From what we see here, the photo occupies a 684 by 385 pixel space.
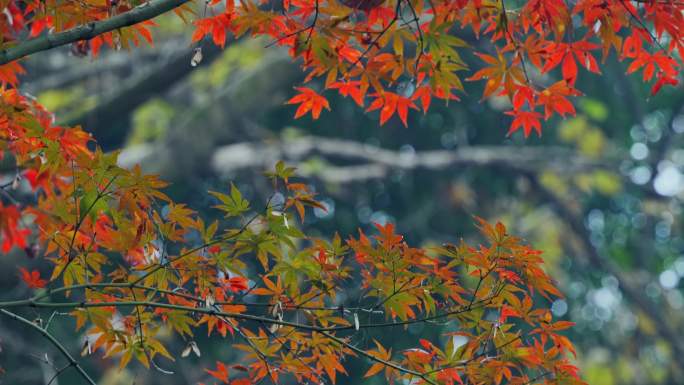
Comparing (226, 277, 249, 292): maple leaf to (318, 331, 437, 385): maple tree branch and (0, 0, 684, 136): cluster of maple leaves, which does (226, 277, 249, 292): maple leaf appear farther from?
(0, 0, 684, 136): cluster of maple leaves

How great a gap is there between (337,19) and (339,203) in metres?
6.38

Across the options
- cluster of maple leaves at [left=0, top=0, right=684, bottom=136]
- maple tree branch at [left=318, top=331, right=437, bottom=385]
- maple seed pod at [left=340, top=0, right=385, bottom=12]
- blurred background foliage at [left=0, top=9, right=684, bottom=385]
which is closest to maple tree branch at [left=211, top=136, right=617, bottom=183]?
blurred background foliage at [left=0, top=9, right=684, bottom=385]

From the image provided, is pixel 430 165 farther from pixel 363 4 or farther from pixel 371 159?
pixel 363 4

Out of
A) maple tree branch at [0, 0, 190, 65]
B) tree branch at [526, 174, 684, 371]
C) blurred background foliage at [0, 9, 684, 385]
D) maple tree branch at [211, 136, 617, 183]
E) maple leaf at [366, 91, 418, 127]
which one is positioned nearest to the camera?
maple tree branch at [0, 0, 190, 65]

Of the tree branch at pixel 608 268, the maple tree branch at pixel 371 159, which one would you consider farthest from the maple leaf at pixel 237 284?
the tree branch at pixel 608 268

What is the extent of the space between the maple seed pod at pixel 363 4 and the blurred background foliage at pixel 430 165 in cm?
365

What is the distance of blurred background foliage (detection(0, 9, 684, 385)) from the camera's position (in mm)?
5766

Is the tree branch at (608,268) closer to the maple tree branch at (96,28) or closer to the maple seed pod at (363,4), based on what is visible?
the maple seed pod at (363,4)

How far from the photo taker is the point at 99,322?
5.71 feet

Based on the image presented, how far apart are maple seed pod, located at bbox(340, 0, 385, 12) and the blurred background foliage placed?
3647mm

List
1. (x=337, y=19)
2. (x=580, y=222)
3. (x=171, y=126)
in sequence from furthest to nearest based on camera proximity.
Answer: (x=580, y=222), (x=171, y=126), (x=337, y=19)

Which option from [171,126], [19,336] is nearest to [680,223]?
[171,126]

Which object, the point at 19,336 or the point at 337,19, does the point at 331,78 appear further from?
the point at 19,336

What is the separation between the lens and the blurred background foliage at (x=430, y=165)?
5766 millimetres
